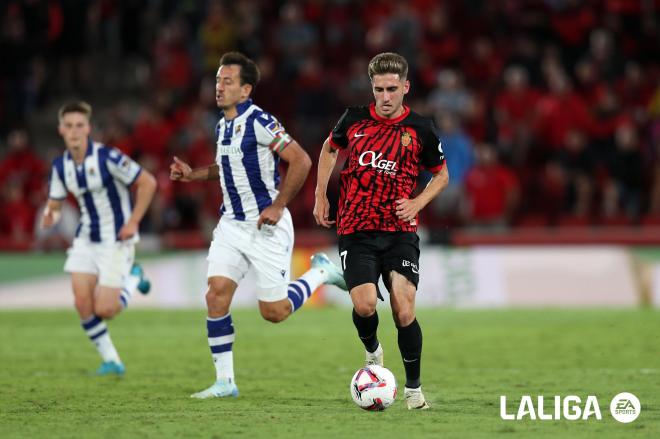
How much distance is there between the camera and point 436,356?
1116 cm

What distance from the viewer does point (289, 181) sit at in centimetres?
837

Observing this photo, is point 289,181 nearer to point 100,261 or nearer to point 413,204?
point 413,204

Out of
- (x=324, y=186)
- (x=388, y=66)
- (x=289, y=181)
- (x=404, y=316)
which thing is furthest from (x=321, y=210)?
(x=388, y=66)

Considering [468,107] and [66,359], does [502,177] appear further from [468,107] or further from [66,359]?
[66,359]

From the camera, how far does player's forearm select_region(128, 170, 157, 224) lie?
9.94m

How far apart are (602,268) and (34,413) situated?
32.5 ft

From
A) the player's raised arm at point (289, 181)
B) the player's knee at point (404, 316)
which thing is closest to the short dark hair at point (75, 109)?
the player's raised arm at point (289, 181)

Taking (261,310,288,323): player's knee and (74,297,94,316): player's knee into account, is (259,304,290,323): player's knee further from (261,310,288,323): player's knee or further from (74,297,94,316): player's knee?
(74,297,94,316): player's knee

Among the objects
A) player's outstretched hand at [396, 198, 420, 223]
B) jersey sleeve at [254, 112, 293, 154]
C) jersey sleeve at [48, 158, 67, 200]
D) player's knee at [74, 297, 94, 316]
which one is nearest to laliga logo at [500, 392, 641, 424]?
player's outstretched hand at [396, 198, 420, 223]

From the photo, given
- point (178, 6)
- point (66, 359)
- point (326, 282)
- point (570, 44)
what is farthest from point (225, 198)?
point (178, 6)

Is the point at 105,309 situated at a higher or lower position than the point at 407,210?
lower

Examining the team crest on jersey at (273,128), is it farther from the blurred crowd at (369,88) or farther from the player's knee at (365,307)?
the blurred crowd at (369,88)

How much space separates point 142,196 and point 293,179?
7.01 feet

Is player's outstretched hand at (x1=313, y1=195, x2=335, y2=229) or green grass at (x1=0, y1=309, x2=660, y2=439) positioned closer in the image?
green grass at (x1=0, y1=309, x2=660, y2=439)
